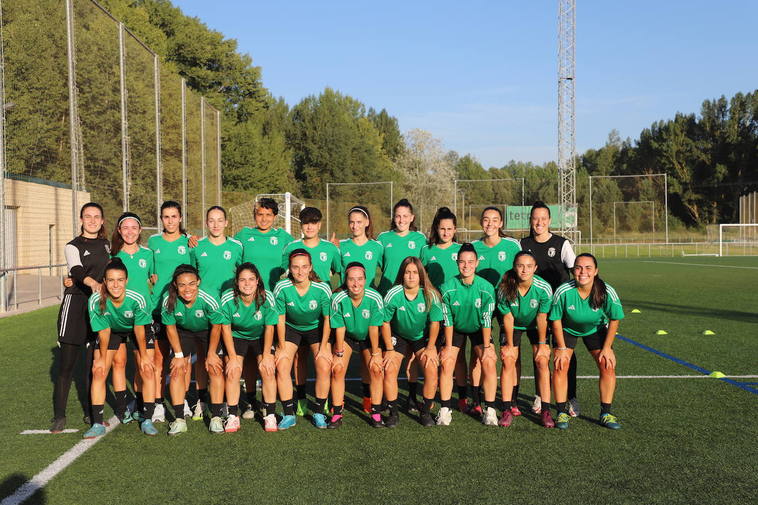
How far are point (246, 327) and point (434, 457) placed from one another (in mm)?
1704

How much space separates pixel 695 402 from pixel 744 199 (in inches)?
1604

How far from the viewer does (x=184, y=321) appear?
16.2 ft

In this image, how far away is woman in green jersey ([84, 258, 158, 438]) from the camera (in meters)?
4.70

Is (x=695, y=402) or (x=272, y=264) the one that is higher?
(x=272, y=264)

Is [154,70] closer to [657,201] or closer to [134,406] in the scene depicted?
[134,406]

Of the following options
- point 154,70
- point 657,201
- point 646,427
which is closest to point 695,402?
point 646,427

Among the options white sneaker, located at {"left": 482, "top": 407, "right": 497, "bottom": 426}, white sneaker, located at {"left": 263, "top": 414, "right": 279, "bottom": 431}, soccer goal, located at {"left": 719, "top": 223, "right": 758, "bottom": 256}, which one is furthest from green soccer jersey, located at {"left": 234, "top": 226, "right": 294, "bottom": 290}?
soccer goal, located at {"left": 719, "top": 223, "right": 758, "bottom": 256}

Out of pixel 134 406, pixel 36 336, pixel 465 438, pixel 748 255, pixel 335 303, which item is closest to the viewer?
pixel 465 438

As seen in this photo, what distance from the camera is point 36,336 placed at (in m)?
9.43

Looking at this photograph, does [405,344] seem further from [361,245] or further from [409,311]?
[361,245]

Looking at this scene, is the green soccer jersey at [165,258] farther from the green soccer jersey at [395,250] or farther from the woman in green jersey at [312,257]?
the green soccer jersey at [395,250]

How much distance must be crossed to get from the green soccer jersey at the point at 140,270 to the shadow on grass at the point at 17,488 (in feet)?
4.71

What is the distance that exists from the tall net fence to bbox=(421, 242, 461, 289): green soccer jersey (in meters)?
8.31

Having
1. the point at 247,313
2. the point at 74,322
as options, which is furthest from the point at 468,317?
the point at 74,322
